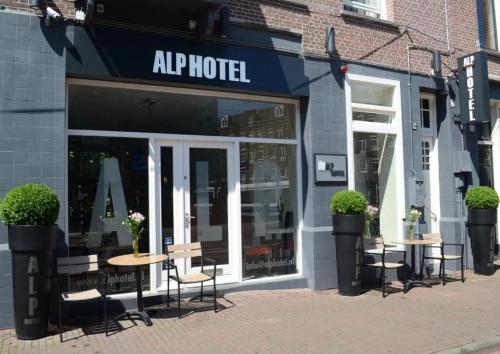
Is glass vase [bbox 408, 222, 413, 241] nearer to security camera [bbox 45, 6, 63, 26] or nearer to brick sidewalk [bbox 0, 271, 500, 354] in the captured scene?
brick sidewalk [bbox 0, 271, 500, 354]

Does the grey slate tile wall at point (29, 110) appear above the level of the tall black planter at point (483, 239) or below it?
above

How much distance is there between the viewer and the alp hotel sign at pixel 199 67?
282 inches

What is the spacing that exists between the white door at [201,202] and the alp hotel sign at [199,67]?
1.12 m

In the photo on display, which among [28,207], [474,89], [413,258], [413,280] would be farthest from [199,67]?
[474,89]

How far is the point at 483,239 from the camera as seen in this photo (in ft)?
32.4

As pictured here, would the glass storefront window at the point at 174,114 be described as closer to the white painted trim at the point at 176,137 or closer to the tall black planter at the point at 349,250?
the white painted trim at the point at 176,137

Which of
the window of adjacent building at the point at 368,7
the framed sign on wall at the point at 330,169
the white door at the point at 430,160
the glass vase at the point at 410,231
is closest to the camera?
the framed sign on wall at the point at 330,169

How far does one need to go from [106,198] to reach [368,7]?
6.46 m

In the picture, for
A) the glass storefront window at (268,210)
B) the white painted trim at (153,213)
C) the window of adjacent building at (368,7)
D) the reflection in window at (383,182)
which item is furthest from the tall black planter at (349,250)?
the window of adjacent building at (368,7)

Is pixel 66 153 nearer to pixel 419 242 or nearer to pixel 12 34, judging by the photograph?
pixel 12 34

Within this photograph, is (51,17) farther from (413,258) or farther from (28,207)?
(413,258)

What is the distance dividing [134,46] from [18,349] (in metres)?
4.27

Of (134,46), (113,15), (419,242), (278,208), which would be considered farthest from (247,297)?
(113,15)

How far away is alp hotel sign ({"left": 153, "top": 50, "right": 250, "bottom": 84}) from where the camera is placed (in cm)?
717
